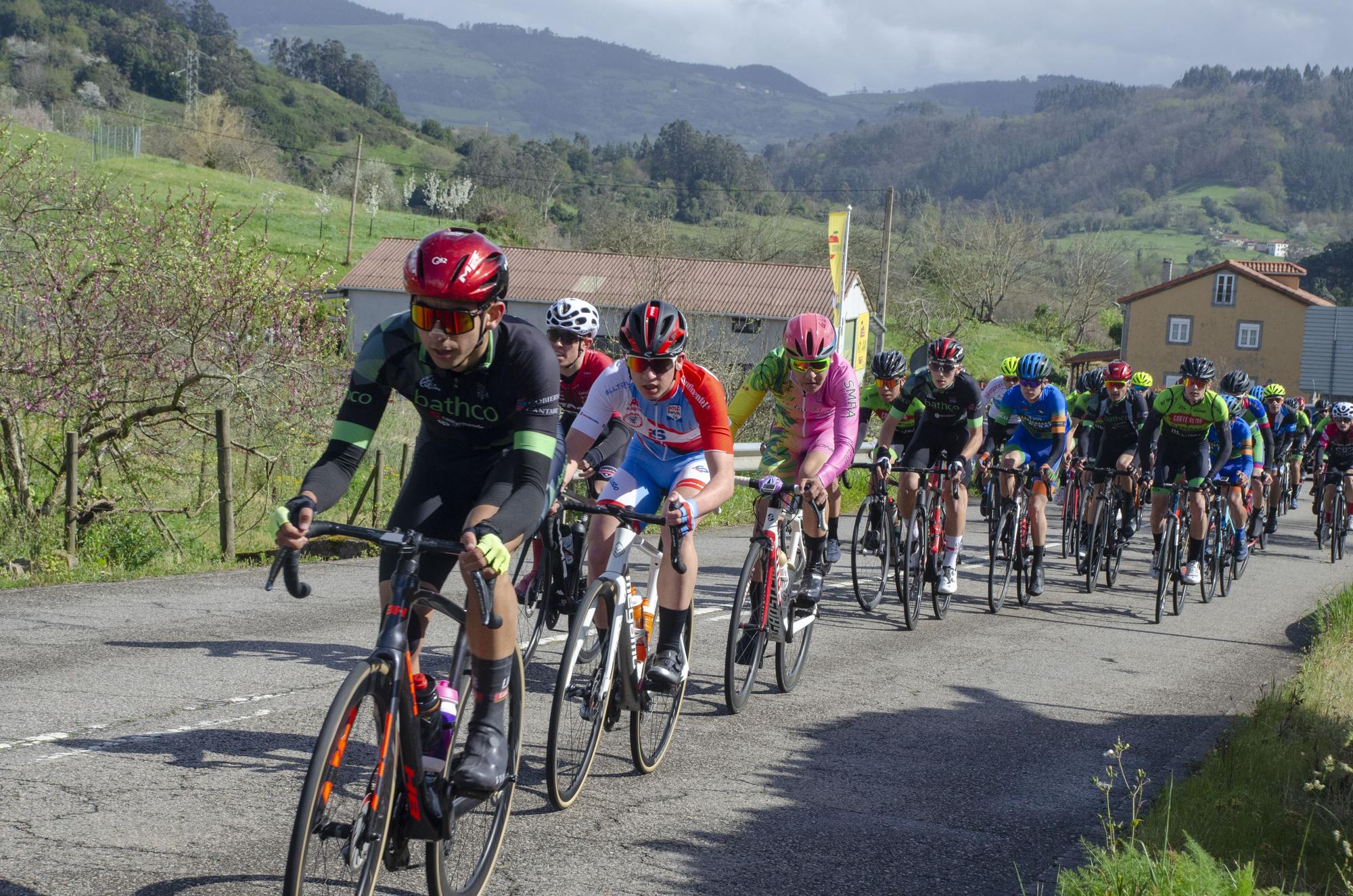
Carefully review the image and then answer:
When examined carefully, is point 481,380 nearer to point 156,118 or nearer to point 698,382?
point 698,382

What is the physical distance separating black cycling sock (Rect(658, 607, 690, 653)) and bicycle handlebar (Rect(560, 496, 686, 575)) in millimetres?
195

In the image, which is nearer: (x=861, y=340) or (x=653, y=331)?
(x=653, y=331)

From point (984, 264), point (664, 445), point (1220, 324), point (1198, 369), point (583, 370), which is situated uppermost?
point (984, 264)

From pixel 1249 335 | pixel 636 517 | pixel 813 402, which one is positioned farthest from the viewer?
pixel 1249 335

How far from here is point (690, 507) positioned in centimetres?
528

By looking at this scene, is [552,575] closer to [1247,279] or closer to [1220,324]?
[1247,279]

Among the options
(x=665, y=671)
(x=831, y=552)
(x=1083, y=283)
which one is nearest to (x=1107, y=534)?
(x=831, y=552)

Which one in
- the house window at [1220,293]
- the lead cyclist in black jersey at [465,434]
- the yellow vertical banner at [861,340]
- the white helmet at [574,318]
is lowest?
the lead cyclist in black jersey at [465,434]

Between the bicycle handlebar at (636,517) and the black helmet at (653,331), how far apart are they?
0.75 metres

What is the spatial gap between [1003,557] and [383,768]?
9.35m

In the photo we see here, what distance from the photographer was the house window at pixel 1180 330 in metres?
79.8

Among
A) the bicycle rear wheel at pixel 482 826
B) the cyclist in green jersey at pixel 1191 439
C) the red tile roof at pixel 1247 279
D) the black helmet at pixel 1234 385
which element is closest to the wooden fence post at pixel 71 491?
the bicycle rear wheel at pixel 482 826

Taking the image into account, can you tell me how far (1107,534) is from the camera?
535 inches

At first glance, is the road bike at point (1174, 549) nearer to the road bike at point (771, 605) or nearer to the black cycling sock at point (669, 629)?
the road bike at point (771, 605)
